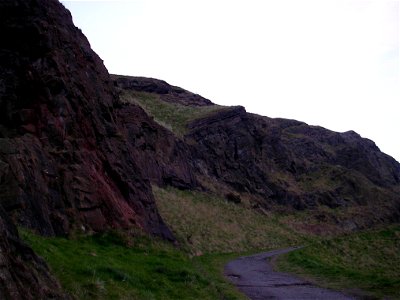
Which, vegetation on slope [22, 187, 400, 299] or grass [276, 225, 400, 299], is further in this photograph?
grass [276, 225, 400, 299]

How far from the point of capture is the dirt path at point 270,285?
17.4 meters

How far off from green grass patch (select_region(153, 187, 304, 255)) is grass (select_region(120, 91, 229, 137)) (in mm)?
21759

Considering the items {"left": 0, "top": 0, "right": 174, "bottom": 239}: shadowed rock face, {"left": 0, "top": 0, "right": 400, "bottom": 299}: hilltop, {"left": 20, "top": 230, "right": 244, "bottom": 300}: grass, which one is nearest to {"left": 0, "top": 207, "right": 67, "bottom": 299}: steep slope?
{"left": 0, "top": 0, "right": 400, "bottom": 299}: hilltop

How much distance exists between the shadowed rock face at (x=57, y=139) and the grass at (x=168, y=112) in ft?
152

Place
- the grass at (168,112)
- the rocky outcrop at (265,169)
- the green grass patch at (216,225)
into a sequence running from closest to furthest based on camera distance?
the green grass patch at (216,225), the rocky outcrop at (265,169), the grass at (168,112)

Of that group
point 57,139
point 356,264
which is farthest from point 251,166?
point 57,139

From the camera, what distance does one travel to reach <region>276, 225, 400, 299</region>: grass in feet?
62.1

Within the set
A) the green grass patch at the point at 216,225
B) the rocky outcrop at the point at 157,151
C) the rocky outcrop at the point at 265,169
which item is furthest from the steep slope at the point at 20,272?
the rocky outcrop at the point at 265,169

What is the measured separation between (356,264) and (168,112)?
67310 millimetres

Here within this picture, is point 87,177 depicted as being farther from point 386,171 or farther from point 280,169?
point 386,171

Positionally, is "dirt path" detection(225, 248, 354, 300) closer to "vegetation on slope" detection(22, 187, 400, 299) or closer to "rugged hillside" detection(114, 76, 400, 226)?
"vegetation on slope" detection(22, 187, 400, 299)

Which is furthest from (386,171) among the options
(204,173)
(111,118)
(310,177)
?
(111,118)

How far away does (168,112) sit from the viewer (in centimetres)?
9412

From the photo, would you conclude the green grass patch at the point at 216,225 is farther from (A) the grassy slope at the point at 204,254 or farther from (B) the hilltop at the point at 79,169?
(B) the hilltop at the point at 79,169
